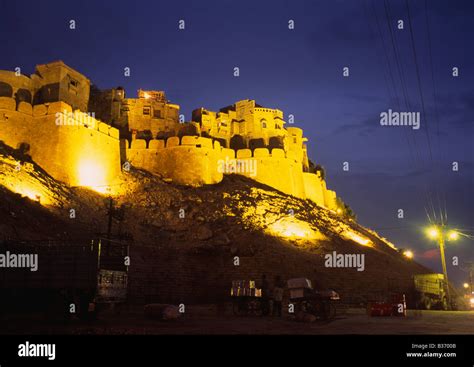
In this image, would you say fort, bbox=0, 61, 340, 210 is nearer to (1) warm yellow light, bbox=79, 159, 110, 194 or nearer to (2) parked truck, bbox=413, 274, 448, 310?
(1) warm yellow light, bbox=79, 159, 110, 194

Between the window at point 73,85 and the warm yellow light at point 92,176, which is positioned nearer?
the warm yellow light at point 92,176

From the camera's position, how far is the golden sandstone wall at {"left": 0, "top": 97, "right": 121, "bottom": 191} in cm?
2956

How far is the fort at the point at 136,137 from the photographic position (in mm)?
30281

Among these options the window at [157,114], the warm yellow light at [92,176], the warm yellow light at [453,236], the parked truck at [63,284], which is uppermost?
the window at [157,114]

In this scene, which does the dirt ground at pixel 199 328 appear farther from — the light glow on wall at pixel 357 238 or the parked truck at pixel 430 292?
the light glow on wall at pixel 357 238

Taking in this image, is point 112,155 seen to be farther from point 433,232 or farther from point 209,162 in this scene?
point 433,232

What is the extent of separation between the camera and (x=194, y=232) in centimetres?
3097

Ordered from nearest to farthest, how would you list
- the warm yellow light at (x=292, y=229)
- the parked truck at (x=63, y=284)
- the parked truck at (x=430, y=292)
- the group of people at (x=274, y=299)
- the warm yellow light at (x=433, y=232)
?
the parked truck at (x=63, y=284) → the group of people at (x=274, y=299) → the parked truck at (x=430, y=292) → the warm yellow light at (x=433, y=232) → the warm yellow light at (x=292, y=229)

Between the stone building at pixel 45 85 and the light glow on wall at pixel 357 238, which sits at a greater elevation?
the stone building at pixel 45 85

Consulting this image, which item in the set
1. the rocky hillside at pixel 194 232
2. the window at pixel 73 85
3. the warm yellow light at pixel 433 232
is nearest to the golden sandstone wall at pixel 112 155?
the rocky hillside at pixel 194 232

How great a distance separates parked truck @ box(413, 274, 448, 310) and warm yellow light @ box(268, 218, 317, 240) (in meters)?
9.49

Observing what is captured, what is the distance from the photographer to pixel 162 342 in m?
8.80

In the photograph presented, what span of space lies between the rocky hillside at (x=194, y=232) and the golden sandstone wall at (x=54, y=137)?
1290mm

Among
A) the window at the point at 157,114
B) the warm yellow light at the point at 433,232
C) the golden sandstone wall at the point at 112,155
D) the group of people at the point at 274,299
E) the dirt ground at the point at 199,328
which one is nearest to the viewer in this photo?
the dirt ground at the point at 199,328
